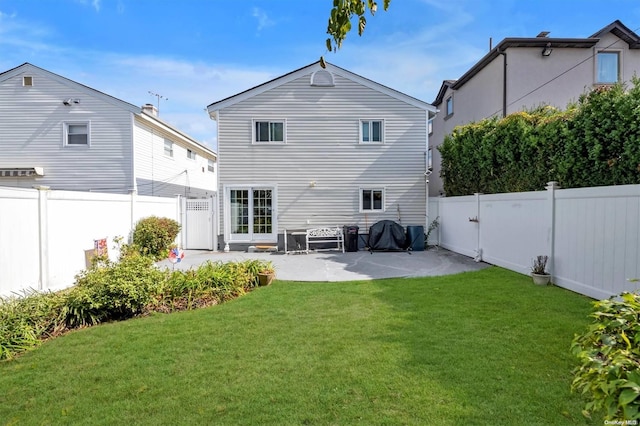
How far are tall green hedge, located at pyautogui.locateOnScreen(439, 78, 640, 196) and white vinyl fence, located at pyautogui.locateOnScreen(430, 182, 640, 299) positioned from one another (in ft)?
1.29

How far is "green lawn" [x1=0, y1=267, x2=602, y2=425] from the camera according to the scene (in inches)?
105

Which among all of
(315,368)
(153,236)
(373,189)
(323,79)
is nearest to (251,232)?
(153,236)

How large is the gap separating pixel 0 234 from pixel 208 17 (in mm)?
5032

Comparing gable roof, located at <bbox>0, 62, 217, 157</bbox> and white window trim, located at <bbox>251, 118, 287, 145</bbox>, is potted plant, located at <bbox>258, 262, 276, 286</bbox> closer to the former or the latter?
white window trim, located at <bbox>251, 118, 287, 145</bbox>

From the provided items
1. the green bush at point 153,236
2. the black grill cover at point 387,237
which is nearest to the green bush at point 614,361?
the black grill cover at point 387,237

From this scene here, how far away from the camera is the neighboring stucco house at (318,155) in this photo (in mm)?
12969

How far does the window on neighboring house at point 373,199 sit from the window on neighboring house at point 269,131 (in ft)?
12.6

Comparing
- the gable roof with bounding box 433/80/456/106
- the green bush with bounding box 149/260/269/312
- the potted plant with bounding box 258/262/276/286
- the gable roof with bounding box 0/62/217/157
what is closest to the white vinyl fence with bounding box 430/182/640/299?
the potted plant with bounding box 258/262/276/286

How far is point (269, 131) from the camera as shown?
1312cm

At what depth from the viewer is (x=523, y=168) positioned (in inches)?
319

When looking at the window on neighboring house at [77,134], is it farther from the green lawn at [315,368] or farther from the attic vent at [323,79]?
the green lawn at [315,368]

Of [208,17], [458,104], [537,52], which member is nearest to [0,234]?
[208,17]

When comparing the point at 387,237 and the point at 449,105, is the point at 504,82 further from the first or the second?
the point at 387,237

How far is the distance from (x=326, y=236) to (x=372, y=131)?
4484 mm
